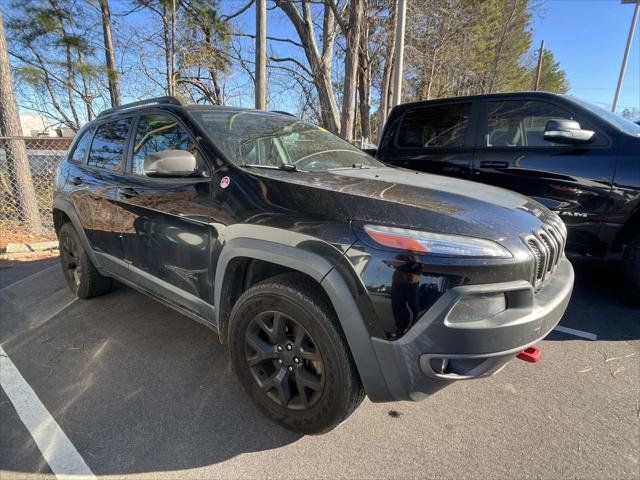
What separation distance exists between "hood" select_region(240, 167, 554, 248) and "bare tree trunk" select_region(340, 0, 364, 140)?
9405mm

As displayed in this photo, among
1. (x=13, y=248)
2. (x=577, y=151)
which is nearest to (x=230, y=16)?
(x=13, y=248)

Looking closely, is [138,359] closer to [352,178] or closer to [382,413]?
[382,413]

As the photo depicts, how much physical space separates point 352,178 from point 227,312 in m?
1.08

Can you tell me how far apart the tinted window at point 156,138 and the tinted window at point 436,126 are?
2.98 m

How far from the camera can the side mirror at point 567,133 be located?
3.23m

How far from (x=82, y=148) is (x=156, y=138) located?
1.42 metres

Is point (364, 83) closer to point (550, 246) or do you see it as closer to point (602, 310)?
point (602, 310)

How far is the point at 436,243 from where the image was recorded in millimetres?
1507

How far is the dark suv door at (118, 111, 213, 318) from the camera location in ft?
7.27

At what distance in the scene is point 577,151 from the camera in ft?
11.1

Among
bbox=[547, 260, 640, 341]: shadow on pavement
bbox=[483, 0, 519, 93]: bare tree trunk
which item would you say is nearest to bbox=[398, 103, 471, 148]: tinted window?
bbox=[547, 260, 640, 341]: shadow on pavement

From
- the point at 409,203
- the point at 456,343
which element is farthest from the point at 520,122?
the point at 456,343

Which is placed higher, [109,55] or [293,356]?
[109,55]

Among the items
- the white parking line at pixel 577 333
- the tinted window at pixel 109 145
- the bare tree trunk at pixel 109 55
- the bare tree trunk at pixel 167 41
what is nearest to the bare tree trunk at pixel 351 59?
the bare tree trunk at pixel 167 41
